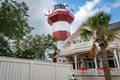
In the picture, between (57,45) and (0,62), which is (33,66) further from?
(57,45)

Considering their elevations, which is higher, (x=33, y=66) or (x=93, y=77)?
(x=33, y=66)

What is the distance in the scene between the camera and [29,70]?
6.43 metres

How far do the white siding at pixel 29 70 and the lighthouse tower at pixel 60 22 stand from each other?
17511 mm

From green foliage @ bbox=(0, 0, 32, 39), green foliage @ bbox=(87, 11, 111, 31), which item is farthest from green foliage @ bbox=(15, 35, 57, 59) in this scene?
green foliage @ bbox=(87, 11, 111, 31)

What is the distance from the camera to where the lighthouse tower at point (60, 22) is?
26109mm

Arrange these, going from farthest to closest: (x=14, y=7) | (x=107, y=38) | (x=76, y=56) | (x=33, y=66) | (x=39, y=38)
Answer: (x=39, y=38)
(x=76, y=56)
(x=107, y=38)
(x=14, y=7)
(x=33, y=66)

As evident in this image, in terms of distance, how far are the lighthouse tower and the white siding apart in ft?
57.5

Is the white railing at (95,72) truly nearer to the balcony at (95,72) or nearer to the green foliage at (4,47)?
the balcony at (95,72)

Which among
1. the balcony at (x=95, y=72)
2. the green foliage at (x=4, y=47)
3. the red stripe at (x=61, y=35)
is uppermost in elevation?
the red stripe at (x=61, y=35)

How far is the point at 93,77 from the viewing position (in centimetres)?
1496

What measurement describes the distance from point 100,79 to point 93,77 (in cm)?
92

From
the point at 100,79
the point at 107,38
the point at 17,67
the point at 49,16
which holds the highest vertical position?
the point at 49,16

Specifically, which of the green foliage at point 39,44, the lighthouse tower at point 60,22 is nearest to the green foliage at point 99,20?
the green foliage at point 39,44

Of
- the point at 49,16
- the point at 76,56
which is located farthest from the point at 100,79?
the point at 49,16
